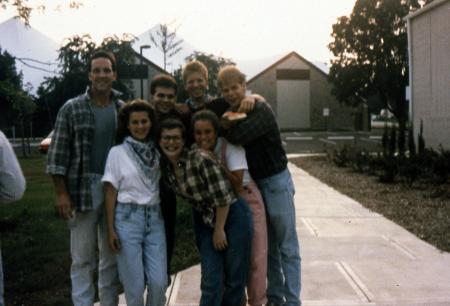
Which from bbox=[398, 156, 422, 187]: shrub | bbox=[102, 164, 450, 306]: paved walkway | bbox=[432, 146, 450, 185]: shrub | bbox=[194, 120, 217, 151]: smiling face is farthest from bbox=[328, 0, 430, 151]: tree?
bbox=[194, 120, 217, 151]: smiling face

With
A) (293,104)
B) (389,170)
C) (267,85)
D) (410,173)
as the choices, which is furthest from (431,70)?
(267,85)

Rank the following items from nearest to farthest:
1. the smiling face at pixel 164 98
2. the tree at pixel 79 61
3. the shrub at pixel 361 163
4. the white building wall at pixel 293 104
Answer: the smiling face at pixel 164 98 → the shrub at pixel 361 163 → the tree at pixel 79 61 → the white building wall at pixel 293 104

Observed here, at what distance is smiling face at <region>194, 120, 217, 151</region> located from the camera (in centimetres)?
357

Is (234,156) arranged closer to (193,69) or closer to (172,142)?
(172,142)

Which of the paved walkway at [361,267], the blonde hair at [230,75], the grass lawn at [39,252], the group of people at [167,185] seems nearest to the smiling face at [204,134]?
the group of people at [167,185]

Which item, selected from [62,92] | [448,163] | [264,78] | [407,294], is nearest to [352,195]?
[448,163]

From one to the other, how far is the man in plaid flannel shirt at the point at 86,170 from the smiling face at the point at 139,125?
280 millimetres

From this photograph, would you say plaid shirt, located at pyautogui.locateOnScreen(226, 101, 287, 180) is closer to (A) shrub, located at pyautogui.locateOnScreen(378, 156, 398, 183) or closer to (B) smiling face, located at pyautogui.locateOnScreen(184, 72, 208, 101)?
(B) smiling face, located at pyautogui.locateOnScreen(184, 72, 208, 101)

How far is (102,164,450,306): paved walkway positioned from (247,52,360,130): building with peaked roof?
41.7 metres

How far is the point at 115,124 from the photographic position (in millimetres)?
3826

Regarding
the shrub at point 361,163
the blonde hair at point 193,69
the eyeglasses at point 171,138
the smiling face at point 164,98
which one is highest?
the blonde hair at point 193,69

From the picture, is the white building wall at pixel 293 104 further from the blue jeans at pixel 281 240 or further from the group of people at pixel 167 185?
the group of people at pixel 167 185

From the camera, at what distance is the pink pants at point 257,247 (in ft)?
12.3

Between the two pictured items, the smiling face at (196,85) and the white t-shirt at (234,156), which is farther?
the smiling face at (196,85)
